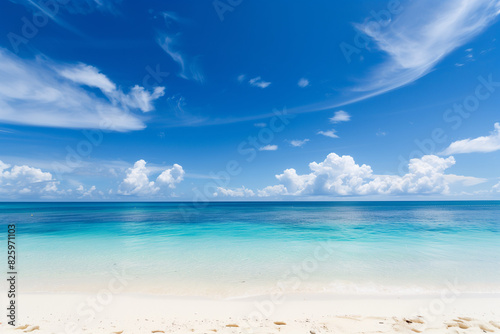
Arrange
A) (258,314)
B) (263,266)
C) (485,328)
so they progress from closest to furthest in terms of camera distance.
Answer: (485,328) < (258,314) < (263,266)

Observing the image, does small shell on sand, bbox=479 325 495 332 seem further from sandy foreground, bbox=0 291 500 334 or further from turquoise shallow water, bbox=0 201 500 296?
turquoise shallow water, bbox=0 201 500 296

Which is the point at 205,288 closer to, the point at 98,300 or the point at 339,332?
the point at 98,300

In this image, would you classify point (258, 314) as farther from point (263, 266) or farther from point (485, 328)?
point (485, 328)

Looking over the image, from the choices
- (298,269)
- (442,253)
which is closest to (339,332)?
(298,269)

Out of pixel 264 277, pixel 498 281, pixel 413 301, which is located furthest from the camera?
pixel 264 277

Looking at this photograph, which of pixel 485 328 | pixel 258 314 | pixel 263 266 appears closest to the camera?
pixel 485 328

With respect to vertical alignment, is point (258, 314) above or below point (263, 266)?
above

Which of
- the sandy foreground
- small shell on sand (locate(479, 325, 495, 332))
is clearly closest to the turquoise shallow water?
the sandy foreground

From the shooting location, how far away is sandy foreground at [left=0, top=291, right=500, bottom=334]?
259 inches

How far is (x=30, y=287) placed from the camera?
1031cm

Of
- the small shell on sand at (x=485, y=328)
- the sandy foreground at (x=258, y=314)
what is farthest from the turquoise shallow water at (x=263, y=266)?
the small shell on sand at (x=485, y=328)

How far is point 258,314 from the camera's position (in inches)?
301

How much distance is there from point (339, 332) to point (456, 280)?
28.6 ft

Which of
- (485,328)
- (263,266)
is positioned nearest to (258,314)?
(263,266)
